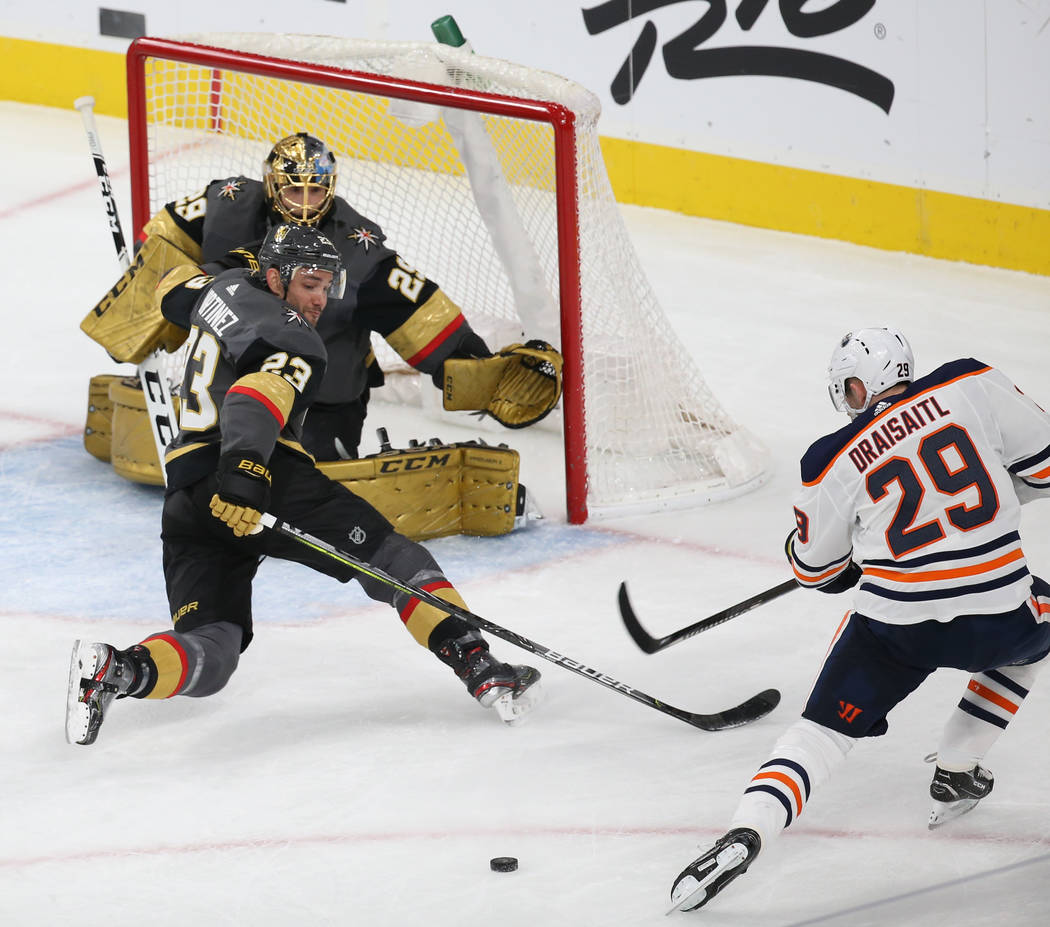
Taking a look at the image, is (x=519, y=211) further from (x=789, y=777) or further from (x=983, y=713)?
(x=789, y=777)

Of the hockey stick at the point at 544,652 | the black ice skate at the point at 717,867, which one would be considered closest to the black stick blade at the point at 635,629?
the hockey stick at the point at 544,652

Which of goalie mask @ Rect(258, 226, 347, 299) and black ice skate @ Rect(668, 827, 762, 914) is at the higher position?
goalie mask @ Rect(258, 226, 347, 299)

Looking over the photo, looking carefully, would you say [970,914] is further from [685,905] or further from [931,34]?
[931,34]

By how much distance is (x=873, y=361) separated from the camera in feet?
9.37

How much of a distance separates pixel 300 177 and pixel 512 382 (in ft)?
2.43

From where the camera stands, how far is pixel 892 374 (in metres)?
2.86

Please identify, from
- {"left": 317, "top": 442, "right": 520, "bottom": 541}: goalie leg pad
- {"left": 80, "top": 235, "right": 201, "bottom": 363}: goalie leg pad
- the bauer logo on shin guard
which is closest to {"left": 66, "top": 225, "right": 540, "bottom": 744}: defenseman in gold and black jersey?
the bauer logo on shin guard

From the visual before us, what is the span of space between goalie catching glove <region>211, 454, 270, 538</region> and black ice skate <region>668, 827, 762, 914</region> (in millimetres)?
1022

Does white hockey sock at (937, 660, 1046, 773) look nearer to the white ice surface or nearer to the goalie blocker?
the white ice surface

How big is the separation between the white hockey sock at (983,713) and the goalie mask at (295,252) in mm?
1482

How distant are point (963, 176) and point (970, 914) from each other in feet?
13.6

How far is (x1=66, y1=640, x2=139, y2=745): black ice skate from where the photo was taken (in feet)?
10.4

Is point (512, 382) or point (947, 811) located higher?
point (512, 382)

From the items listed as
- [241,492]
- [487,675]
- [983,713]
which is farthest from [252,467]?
[983,713]
